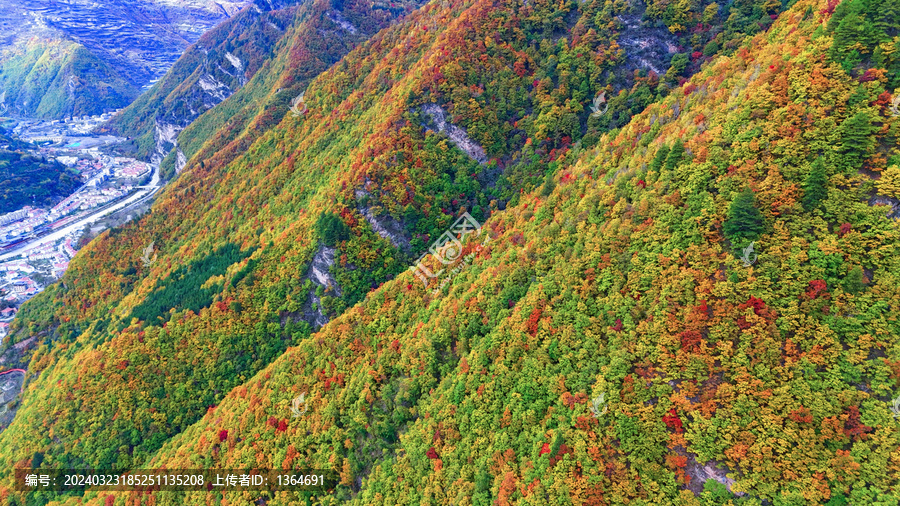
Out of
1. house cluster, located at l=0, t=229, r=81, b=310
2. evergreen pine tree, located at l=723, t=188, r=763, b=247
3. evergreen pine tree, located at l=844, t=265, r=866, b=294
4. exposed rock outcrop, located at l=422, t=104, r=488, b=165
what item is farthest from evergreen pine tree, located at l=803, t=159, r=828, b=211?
house cluster, located at l=0, t=229, r=81, b=310

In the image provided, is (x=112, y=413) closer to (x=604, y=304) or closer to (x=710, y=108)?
(x=604, y=304)

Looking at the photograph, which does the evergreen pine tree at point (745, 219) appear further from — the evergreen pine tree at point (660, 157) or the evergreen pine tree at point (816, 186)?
the evergreen pine tree at point (660, 157)

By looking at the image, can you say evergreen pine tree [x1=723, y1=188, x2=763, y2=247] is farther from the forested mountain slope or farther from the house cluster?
the house cluster

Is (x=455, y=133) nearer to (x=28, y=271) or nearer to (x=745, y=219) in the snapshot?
(x=745, y=219)

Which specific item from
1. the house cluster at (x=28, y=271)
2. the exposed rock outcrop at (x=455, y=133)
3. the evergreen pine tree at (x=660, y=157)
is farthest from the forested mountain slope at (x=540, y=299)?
the house cluster at (x=28, y=271)

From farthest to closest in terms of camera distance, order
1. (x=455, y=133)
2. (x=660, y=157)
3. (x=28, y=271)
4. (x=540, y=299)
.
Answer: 1. (x=28, y=271)
2. (x=455, y=133)
3. (x=540, y=299)
4. (x=660, y=157)

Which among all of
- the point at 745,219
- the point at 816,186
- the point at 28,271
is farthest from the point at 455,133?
the point at 28,271
